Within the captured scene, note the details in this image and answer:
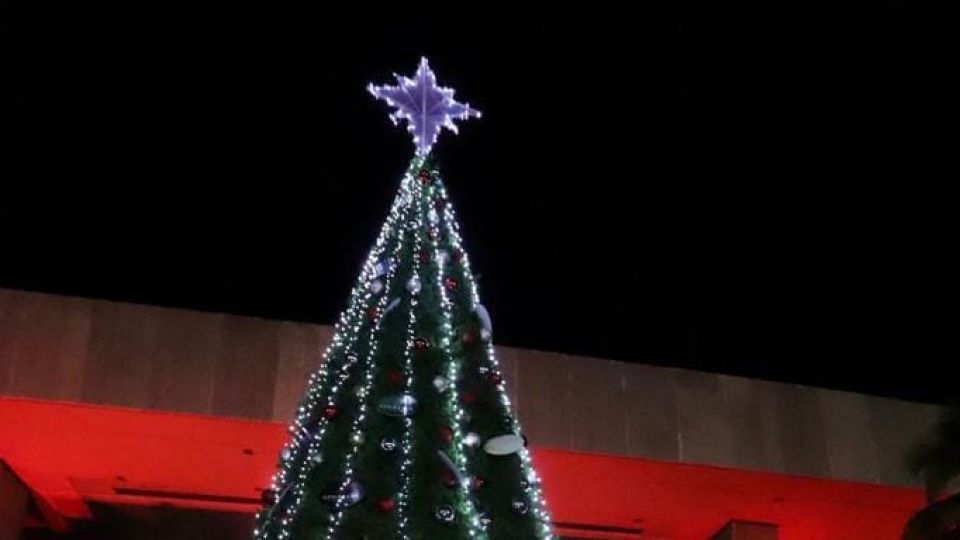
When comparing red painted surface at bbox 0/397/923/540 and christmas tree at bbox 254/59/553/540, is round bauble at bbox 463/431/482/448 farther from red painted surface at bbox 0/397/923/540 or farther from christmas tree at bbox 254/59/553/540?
red painted surface at bbox 0/397/923/540

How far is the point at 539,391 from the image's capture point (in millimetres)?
12094

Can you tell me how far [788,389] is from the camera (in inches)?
500

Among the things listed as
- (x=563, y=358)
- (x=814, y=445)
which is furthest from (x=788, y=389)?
(x=563, y=358)

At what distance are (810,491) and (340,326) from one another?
820cm

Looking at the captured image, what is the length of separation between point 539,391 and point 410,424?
6179 millimetres

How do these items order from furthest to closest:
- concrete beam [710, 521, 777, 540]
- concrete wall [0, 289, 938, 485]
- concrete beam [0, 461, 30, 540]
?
concrete beam [710, 521, 777, 540], concrete beam [0, 461, 30, 540], concrete wall [0, 289, 938, 485]

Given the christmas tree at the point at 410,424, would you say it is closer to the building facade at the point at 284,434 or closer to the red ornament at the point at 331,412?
the red ornament at the point at 331,412

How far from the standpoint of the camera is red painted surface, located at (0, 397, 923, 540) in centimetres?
1159

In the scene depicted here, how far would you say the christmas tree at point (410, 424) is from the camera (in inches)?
227

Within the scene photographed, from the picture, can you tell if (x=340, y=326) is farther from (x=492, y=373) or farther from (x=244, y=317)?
(x=244, y=317)

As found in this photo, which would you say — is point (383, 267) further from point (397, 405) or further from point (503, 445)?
point (503, 445)

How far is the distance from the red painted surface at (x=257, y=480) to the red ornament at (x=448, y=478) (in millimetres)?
5842

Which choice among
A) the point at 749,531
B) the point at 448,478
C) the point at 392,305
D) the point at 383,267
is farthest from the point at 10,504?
the point at 448,478

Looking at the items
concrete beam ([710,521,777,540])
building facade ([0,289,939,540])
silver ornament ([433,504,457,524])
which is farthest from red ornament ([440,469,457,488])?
concrete beam ([710,521,777,540])
